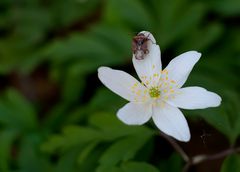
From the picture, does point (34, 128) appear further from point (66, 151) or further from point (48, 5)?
point (48, 5)

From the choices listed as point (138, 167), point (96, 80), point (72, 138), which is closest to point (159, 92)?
point (138, 167)

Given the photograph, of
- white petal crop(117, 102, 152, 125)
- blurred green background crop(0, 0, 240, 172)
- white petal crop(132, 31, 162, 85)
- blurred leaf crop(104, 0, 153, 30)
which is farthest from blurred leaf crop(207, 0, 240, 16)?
white petal crop(117, 102, 152, 125)

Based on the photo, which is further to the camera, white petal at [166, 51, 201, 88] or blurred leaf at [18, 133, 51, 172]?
blurred leaf at [18, 133, 51, 172]

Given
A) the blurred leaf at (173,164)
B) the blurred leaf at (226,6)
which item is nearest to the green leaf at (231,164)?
the blurred leaf at (173,164)

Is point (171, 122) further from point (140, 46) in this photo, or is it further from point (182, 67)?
point (140, 46)

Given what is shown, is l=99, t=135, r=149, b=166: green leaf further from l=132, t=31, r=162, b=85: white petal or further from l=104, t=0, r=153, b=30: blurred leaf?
l=104, t=0, r=153, b=30: blurred leaf

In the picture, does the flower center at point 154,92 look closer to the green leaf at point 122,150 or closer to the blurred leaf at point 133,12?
the green leaf at point 122,150
